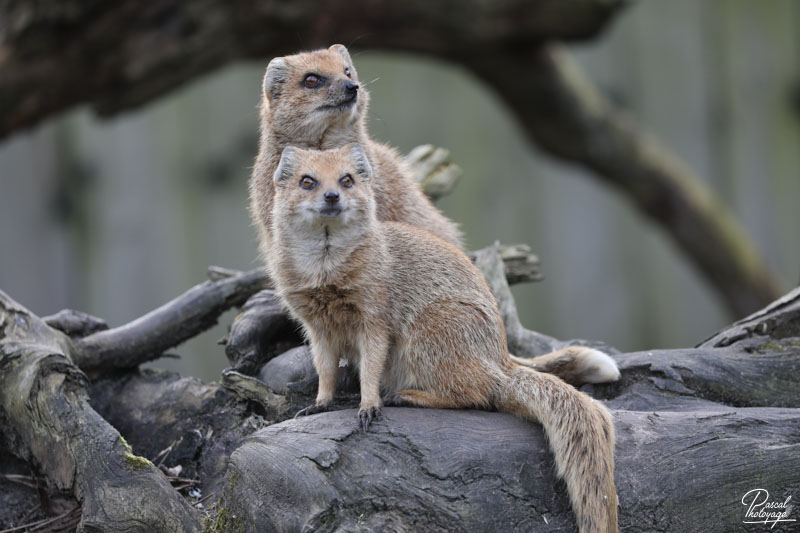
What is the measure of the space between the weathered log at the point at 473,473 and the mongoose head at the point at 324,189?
1029 millimetres

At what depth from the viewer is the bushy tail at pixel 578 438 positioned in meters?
4.14

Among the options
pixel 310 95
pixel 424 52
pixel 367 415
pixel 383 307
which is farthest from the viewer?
pixel 424 52

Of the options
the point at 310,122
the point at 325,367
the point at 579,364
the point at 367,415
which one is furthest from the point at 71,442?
the point at 579,364

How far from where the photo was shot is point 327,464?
414cm

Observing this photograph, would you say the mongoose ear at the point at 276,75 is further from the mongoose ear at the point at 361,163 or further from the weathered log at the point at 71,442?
the weathered log at the point at 71,442

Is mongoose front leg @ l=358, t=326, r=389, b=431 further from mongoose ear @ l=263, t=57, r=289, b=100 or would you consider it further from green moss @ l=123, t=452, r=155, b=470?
mongoose ear @ l=263, t=57, r=289, b=100

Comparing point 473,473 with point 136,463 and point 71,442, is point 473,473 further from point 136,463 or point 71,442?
point 71,442

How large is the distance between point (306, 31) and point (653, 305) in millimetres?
4755

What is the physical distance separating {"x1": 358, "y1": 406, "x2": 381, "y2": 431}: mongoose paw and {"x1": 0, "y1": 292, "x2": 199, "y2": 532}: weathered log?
38.3 inches

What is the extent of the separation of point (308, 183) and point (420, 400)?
4.24 feet

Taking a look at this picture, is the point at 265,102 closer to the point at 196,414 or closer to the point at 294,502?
the point at 196,414

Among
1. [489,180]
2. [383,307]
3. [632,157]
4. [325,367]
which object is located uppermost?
[632,157]

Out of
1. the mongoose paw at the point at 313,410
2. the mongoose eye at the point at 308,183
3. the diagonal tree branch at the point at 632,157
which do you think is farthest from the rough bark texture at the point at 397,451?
the diagonal tree branch at the point at 632,157

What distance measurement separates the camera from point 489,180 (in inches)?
395
